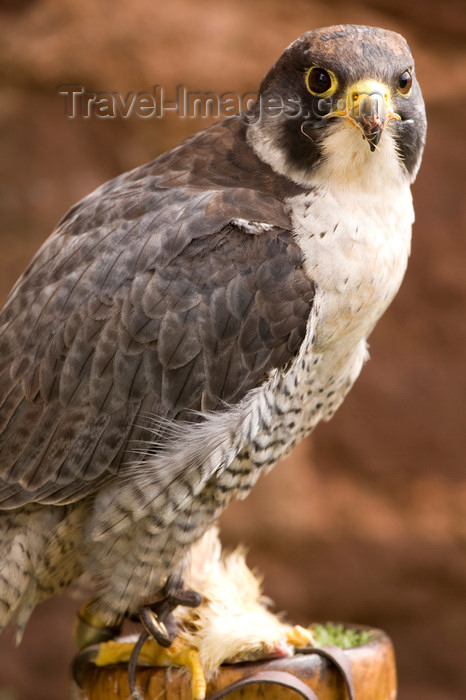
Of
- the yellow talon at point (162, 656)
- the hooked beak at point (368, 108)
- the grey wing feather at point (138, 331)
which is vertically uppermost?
the hooked beak at point (368, 108)

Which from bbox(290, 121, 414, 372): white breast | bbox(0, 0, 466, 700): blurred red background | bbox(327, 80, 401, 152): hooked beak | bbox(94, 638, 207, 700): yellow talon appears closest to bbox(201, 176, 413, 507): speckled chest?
bbox(290, 121, 414, 372): white breast

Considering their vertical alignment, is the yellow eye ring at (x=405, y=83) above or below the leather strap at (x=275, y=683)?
above

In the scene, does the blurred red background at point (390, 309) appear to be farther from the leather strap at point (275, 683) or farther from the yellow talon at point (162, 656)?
the leather strap at point (275, 683)

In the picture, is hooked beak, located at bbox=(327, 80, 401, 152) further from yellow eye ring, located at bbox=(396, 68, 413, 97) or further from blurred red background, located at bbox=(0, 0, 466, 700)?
blurred red background, located at bbox=(0, 0, 466, 700)

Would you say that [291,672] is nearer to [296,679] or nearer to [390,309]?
[296,679]

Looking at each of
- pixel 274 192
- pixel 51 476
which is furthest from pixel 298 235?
pixel 51 476

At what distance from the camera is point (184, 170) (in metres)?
2.05

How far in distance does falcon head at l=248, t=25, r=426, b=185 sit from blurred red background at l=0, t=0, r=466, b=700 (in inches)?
58.0

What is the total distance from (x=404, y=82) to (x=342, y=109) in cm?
19

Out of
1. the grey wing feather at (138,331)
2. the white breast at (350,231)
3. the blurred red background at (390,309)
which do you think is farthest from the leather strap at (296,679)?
the blurred red background at (390,309)

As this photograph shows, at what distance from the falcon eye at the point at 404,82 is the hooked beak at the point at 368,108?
0.25 ft

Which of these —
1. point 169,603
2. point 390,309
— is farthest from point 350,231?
point 390,309

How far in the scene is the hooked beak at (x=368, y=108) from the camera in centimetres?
174

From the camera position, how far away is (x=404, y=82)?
190 cm
